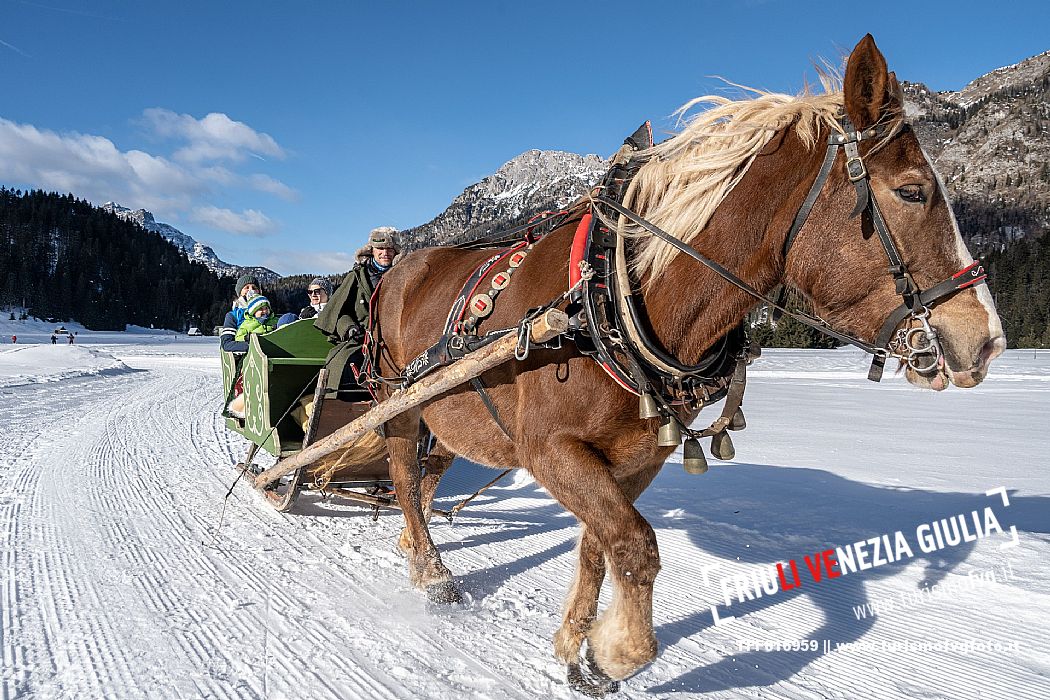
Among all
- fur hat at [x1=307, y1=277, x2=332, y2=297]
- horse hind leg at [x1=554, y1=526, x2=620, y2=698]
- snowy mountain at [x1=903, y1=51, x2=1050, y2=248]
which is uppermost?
snowy mountain at [x1=903, y1=51, x2=1050, y2=248]

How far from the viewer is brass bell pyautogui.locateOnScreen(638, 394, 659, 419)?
2.34 metres

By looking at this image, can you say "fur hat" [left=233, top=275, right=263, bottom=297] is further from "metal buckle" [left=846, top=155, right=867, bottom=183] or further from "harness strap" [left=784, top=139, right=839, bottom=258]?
"metal buckle" [left=846, top=155, right=867, bottom=183]

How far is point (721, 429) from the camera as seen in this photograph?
2656 millimetres

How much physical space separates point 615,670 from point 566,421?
0.94 m

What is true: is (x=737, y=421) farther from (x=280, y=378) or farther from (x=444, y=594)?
(x=280, y=378)

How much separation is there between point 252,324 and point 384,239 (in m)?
2.43

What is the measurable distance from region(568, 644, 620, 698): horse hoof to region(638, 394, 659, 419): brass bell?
3.22 feet

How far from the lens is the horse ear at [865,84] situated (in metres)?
1.97

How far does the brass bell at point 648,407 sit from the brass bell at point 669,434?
0.08 m

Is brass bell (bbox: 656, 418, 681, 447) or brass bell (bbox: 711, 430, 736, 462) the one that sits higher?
brass bell (bbox: 656, 418, 681, 447)

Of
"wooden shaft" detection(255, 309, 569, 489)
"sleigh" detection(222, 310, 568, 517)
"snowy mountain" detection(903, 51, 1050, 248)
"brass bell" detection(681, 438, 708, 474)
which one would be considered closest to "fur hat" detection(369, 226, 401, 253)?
"sleigh" detection(222, 310, 568, 517)

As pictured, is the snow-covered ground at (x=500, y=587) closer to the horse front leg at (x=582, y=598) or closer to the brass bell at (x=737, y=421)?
the horse front leg at (x=582, y=598)

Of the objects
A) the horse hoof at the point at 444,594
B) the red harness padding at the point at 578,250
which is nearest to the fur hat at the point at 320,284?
the horse hoof at the point at 444,594

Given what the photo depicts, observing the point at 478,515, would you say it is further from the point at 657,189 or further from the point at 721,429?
the point at 657,189
